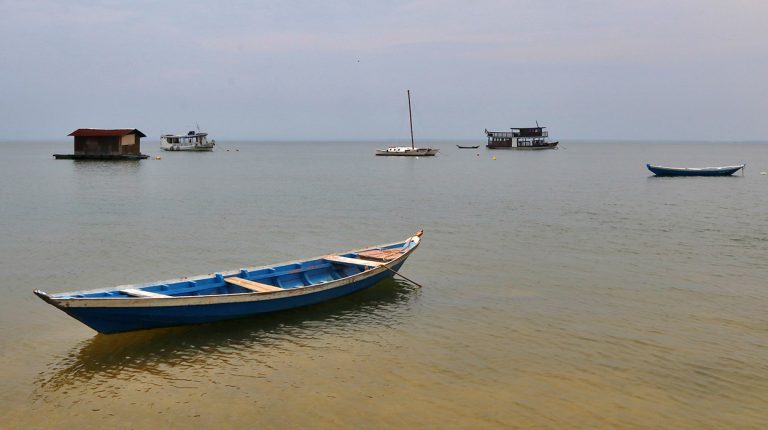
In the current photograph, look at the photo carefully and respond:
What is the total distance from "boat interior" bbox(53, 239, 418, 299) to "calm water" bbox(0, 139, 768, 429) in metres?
0.88

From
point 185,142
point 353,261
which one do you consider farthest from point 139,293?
point 185,142

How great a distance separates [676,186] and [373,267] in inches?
1935

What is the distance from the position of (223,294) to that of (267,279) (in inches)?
84.1

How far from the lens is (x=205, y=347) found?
1294 cm

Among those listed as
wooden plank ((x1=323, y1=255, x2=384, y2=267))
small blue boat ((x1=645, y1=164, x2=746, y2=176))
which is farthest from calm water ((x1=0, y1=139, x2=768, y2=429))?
small blue boat ((x1=645, y1=164, x2=746, y2=176))

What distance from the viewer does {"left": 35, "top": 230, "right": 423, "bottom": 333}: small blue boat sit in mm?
12000

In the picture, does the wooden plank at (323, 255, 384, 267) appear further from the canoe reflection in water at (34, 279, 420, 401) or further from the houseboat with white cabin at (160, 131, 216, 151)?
the houseboat with white cabin at (160, 131, 216, 151)

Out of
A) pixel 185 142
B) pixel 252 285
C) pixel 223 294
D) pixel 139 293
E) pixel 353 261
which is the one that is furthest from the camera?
pixel 185 142

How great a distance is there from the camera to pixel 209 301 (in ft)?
42.8

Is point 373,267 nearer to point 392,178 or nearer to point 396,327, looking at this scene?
point 396,327

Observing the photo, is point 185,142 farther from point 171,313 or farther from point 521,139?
point 171,313

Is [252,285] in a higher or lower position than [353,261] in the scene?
lower

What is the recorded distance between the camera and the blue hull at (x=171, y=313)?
12.0m

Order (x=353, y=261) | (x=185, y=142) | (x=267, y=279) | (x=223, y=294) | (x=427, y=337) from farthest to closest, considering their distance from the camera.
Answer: (x=185, y=142), (x=353, y=261), (x=267, y=279), (x=427, y=337), (x=223, y=294)
